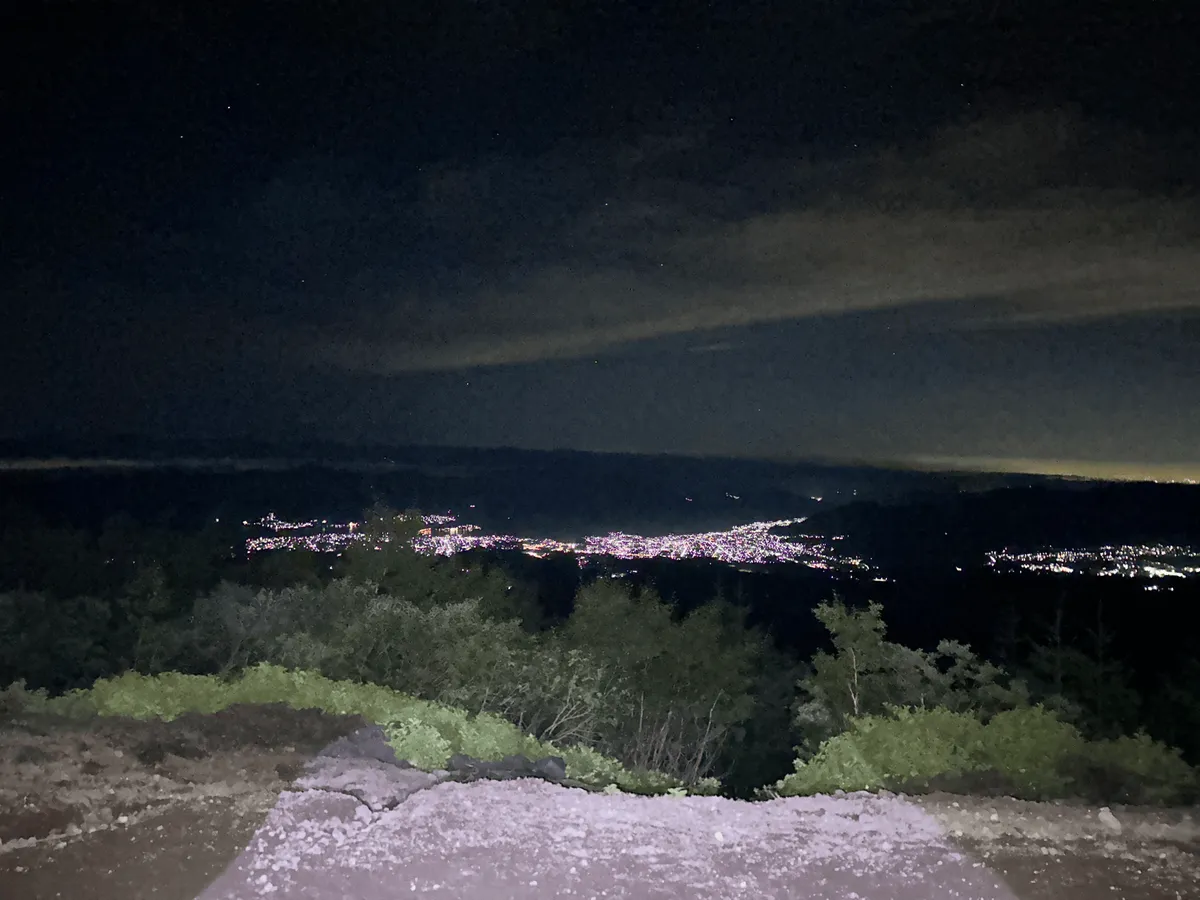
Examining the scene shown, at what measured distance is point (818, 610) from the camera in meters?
17.6

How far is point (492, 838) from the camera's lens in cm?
564

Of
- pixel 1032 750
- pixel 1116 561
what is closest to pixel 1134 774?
pixel 1032 750

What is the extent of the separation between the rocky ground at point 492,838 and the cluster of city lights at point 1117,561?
47599mm

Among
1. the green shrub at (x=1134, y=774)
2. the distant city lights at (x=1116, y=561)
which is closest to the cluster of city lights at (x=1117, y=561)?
the distant city lights at (x=1116, y=561)

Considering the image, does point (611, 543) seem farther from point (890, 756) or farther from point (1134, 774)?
point (1134, 774)

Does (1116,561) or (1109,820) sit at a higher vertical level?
(1109,820)

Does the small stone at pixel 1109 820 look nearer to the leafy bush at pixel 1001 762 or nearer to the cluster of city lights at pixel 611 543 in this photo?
the leafy bush at pixel 1001 762

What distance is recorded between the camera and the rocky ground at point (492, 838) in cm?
508

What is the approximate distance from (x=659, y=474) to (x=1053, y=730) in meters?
48.8

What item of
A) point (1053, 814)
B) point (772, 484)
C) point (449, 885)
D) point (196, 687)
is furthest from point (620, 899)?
point (772, 484)

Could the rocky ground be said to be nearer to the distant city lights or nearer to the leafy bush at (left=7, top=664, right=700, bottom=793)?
the leafy bush at (left=7, top=664, right=700, bottom=793)

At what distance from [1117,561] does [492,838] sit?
52072mm

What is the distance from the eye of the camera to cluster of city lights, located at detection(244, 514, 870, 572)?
30234 millimetres

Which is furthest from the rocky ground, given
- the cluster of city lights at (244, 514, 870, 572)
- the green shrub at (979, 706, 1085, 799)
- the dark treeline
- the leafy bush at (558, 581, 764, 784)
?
the cluster of city lights at (244, 514, 870, 572)
